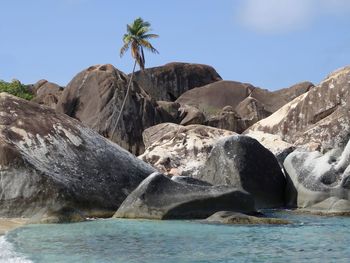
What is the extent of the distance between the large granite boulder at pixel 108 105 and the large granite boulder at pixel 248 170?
843 inches

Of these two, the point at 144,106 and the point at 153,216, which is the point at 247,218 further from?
the point at 144,106

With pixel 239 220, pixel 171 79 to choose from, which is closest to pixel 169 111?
pixel 171 79

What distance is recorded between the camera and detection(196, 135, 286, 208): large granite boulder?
17.8m

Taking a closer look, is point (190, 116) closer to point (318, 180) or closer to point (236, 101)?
point (236, 101)

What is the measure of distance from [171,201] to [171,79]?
139 ft

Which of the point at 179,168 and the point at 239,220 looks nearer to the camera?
the point at 239,220

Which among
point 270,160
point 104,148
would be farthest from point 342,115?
point 104,148

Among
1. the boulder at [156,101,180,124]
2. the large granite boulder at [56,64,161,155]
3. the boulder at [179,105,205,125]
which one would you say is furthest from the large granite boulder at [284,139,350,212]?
the boulder at [156,101,180,124]

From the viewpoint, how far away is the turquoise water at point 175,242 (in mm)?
8508

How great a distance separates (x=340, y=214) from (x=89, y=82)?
28393mm

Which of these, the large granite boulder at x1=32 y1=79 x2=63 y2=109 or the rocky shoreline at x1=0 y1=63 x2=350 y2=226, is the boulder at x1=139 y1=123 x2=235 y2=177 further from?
the large granite boulder at x1=32 y1=79 x2=63 y2=109

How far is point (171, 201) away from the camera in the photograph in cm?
1385

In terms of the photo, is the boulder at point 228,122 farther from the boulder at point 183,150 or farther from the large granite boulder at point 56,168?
the large granite boulder at point 56,168

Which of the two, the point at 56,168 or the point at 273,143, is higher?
the point at 273,143
